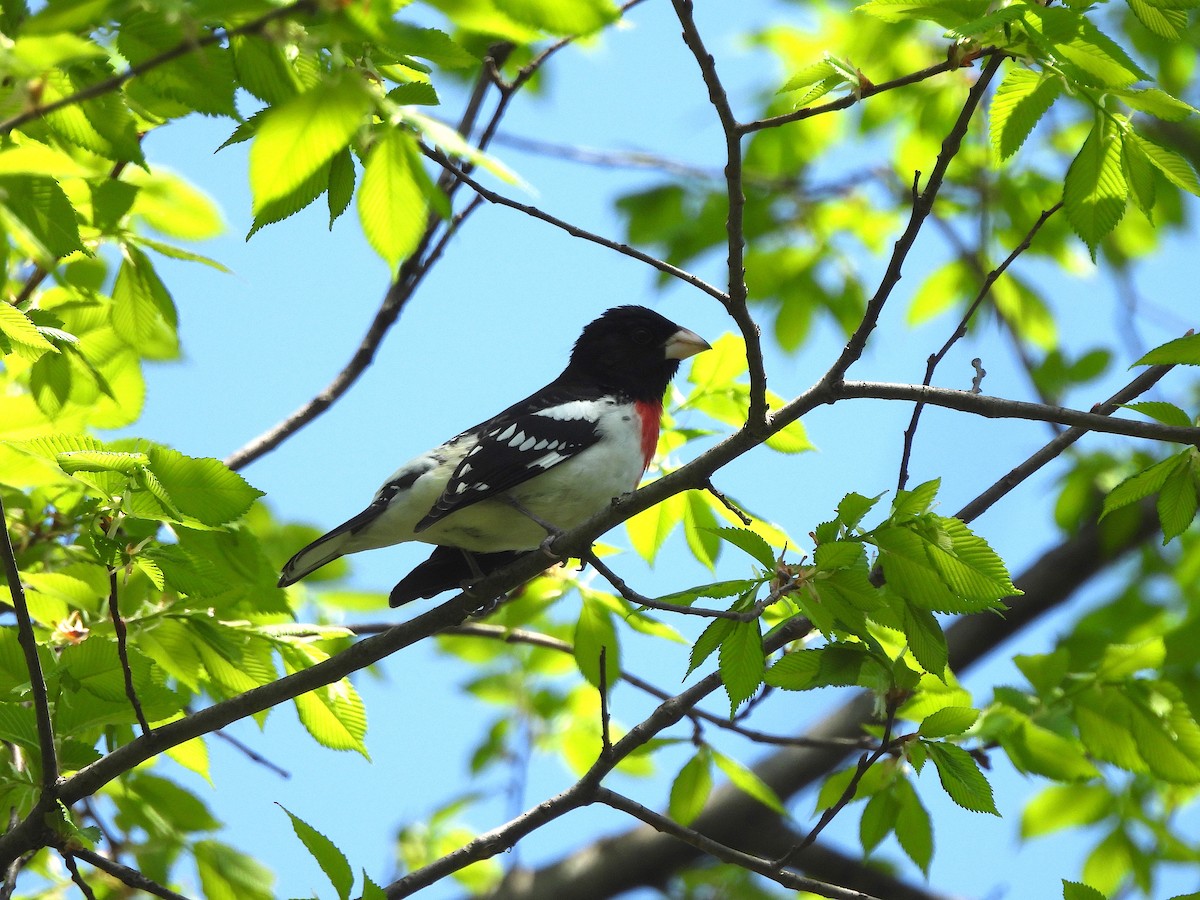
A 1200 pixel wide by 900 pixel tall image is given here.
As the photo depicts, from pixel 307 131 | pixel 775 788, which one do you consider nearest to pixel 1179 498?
pixel 307 131

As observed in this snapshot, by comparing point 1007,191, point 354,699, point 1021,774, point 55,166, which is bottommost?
point 1021,774

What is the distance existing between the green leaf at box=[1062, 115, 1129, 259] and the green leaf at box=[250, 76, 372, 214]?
1813 millimetres

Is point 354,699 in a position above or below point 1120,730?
above

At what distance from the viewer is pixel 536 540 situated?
16.4 ft

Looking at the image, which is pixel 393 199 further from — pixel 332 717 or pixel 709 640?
pixel 332 717

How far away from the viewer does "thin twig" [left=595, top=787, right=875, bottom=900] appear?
10.0 feet

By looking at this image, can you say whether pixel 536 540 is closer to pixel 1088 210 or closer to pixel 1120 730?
pixel 1120 730

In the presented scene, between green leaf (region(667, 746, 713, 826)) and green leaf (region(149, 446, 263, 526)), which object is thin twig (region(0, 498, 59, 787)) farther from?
green leaf (region(667, 746, 713, 826))

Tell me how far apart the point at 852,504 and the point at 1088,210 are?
955 millimetres

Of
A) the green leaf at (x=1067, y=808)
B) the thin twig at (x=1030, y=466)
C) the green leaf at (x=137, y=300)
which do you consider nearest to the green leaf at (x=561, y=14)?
the thin twig at (x=1030, y=466)

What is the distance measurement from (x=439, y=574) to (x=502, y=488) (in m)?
0.60

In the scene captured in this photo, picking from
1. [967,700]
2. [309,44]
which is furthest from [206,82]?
[967,700]

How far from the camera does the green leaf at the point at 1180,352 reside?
8.36 feet

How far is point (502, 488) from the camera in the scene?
4.68m
